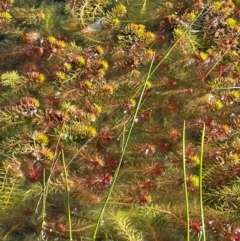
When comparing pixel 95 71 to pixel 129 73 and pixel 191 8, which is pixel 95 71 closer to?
pixel 129 73

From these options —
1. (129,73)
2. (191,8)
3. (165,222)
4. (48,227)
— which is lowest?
(48,227)

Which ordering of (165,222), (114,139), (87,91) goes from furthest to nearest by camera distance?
(87,91) → (114,139) → (165,222)

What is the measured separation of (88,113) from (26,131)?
455 mm

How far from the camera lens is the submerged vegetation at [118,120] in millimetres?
3088

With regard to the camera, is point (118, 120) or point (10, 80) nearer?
point (118, 120)

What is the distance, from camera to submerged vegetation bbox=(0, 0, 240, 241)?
3088 mm

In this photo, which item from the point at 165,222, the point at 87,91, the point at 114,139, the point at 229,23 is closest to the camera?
the point at 165,222

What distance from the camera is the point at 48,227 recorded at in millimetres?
3080

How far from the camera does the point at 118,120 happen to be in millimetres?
3590

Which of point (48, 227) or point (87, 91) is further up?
point (87, 91)

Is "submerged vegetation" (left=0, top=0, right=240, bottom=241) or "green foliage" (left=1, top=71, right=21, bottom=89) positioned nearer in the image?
"submerged vegetation" (left=0, top=0, right=240, bottom=241)

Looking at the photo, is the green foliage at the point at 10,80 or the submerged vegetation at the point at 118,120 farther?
the green foliage at the point at 10,80

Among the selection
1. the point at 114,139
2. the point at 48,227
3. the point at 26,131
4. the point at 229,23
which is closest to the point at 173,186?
the point at 114,139

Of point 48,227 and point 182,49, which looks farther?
point 182,49
